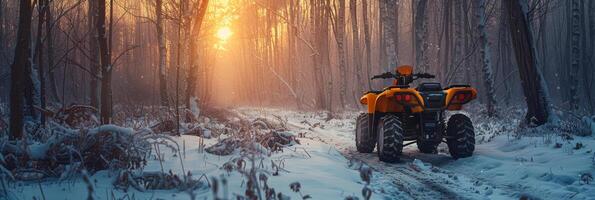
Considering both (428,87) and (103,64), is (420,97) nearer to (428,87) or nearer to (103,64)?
(428,87)

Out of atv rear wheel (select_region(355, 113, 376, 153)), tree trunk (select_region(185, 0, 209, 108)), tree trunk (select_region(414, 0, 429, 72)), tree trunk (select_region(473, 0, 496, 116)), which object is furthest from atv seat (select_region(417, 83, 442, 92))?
tree trunk (select_region(414, 0, 429, 72))

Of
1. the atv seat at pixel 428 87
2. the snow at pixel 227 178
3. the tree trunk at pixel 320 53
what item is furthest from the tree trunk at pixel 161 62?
the atv seat at pixel 428 87

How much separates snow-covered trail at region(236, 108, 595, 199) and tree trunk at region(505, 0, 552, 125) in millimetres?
1061

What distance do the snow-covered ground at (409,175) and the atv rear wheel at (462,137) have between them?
12 cm

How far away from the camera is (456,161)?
6.01m

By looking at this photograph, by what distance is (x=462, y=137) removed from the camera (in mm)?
5949

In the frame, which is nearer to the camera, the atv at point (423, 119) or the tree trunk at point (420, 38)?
the atv at point (423, 119)

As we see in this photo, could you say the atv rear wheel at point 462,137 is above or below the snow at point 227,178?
above

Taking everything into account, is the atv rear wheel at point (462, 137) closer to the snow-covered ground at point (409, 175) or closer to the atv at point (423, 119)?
the atv at point (423, 119)

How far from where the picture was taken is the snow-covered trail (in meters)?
4.16

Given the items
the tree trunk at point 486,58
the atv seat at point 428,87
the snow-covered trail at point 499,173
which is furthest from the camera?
the tree trunk at point 486,58

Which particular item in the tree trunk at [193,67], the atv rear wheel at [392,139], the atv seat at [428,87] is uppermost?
the tree trunk at [193,67]

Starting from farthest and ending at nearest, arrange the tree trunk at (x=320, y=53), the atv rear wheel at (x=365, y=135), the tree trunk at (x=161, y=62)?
1. the tree trunk at (x=320, y=53)
2. the tree trunk at (x=161, y=62)
3. the atv rear wheel at (x=365, y=135)

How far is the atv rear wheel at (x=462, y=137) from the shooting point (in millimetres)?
5945
